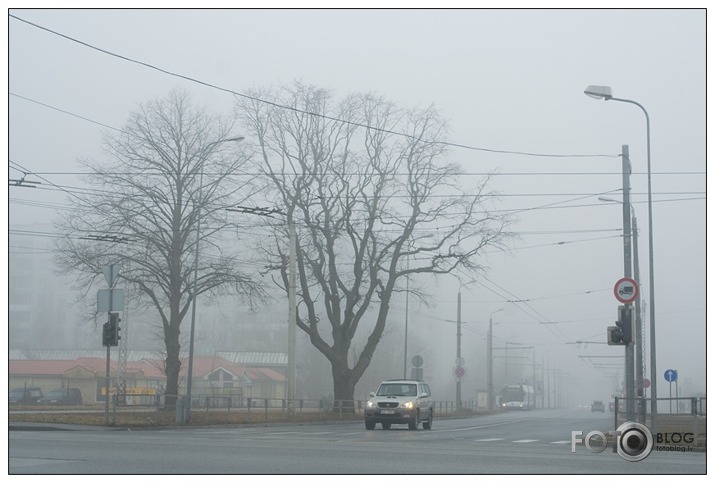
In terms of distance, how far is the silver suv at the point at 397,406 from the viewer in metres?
36.1

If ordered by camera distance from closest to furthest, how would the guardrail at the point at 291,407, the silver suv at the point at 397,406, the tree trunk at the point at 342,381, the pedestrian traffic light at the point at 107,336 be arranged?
1. the pedestrian traffic light at the point at 107,336
2. the silver suv at the point at 397,406
3. the guardrail at the point at 291,407
4. the tree trunk at the point at 342,381

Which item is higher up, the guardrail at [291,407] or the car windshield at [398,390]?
the car windshield at [398,390]

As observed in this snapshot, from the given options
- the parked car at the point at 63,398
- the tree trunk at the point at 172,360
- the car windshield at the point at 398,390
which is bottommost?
the parked car at the point at 63,398

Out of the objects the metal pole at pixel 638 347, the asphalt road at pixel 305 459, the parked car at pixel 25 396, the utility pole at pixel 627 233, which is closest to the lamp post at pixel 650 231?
the metal pole at pixel 638 347

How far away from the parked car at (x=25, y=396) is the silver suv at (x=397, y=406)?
38.4 meters

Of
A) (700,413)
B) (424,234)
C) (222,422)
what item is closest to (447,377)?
(424,234)

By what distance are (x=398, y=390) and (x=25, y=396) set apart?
133 ft

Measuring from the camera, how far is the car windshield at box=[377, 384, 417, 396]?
37094mm

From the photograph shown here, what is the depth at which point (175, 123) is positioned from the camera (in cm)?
4853

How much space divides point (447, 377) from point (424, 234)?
61.4 m

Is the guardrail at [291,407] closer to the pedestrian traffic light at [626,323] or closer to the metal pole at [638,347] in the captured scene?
the metal pole at [638,347]

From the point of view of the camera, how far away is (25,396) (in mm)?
69688
